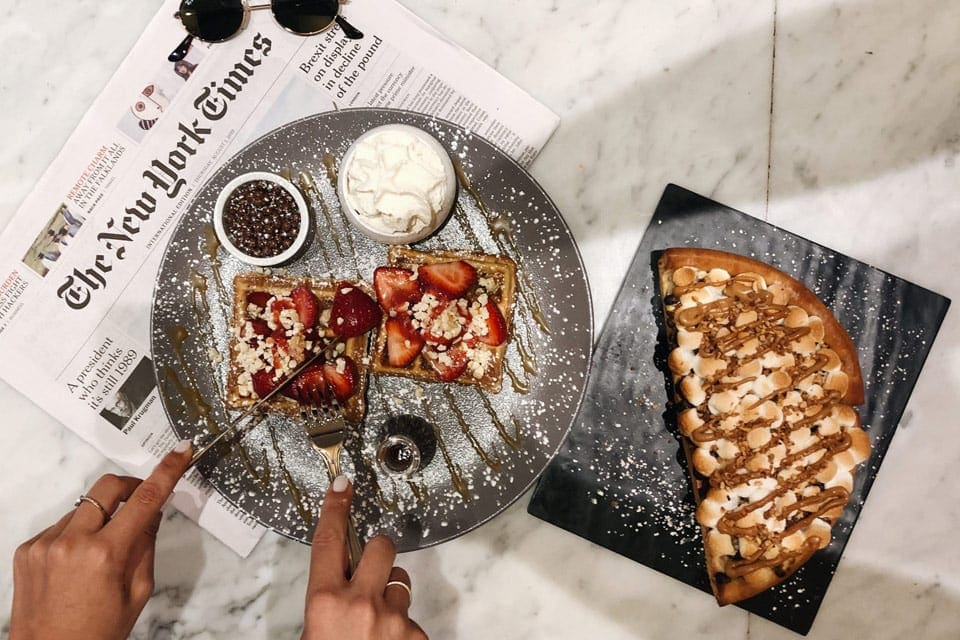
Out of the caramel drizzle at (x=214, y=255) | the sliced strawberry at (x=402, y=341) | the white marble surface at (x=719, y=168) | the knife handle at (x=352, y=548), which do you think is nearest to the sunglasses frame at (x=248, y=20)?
the white marble surface at (x=719, y=168)

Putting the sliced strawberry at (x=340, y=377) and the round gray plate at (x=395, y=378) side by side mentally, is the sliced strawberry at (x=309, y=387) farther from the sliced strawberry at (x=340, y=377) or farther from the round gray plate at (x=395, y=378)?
the round gray plate at (x=395, y=378)

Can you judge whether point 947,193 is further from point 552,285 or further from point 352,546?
point 352,546

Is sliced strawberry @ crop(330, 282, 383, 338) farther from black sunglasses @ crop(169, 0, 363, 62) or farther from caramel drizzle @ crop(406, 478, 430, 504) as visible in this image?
black sunglasses @ crop(169, 0, 363, 62)

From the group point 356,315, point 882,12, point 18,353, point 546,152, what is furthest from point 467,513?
point 882,12

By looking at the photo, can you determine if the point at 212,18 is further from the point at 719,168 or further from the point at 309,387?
the point at 719,168

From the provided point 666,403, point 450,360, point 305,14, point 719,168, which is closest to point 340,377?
point 450,360

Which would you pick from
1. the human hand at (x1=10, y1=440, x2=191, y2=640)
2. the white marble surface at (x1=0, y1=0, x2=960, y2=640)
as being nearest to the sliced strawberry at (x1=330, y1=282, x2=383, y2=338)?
the human hand at (x1=10, y1=440, x2=191, y2=640)
